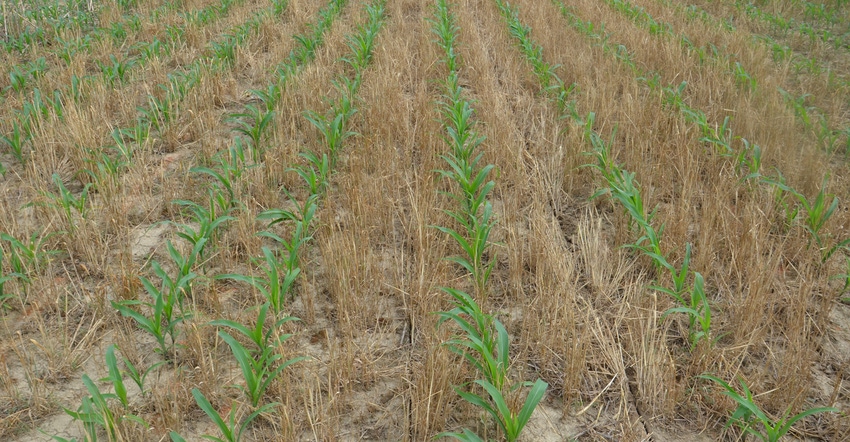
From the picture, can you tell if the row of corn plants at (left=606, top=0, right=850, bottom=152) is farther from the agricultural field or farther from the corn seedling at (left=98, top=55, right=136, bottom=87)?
the corn seedling at (left=98, top=55, right=136, bottom=87)

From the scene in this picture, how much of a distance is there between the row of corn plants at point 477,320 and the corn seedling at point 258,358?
64cm

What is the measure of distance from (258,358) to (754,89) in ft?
14.9

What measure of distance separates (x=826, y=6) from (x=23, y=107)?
1003 cm

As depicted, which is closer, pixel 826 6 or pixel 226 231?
pixel 226 231

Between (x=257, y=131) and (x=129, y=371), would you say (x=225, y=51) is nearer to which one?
(x=257, y=131)

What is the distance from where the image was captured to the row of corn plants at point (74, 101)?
4.14 metres

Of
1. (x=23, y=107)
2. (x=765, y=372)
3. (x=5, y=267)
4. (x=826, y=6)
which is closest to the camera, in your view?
(x=765, y=372)

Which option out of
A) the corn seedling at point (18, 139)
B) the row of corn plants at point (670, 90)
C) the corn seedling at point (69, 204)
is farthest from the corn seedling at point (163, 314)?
the row of corn plants at point (670, 90)

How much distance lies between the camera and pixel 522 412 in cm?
201

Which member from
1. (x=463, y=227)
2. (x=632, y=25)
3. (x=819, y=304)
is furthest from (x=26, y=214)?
(x=632, y=25)

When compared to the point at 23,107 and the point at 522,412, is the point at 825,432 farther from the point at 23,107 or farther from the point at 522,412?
the point at 23,107

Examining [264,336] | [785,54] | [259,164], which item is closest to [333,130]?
[259,164]

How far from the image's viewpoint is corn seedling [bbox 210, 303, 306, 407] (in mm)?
2156

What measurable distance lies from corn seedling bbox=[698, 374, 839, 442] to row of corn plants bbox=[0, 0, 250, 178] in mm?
3580
